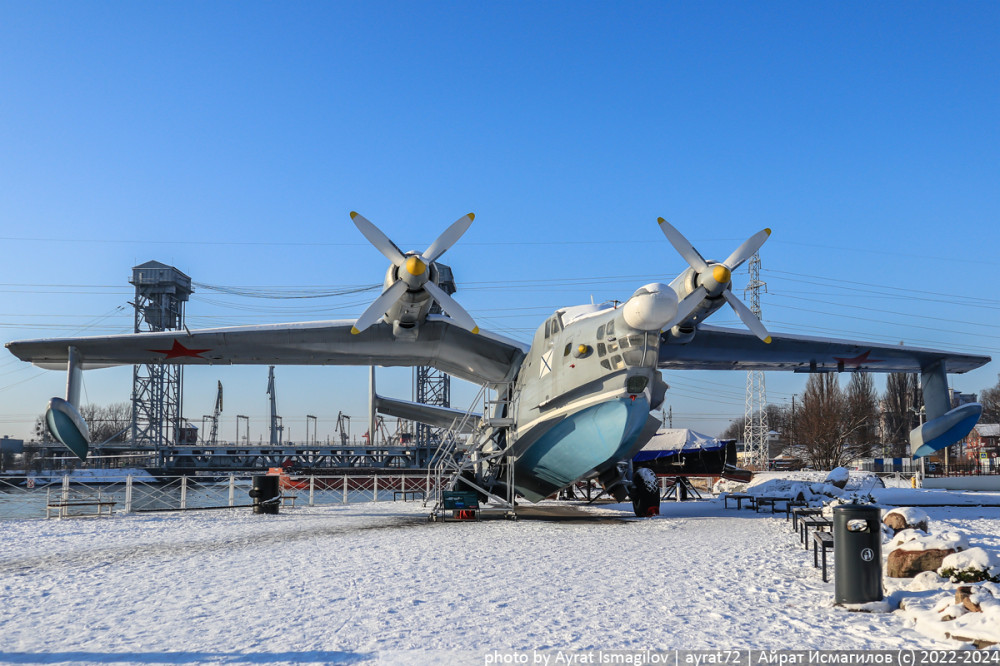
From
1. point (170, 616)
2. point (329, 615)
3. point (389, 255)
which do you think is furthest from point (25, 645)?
point (389, 255)

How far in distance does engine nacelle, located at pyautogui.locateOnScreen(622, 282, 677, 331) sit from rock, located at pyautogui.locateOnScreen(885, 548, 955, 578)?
21.4 ft

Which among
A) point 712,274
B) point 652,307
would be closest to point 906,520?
point 652,307

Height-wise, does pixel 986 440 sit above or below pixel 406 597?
below

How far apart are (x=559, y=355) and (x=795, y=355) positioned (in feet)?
30.3

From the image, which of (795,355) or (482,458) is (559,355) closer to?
(482,458)

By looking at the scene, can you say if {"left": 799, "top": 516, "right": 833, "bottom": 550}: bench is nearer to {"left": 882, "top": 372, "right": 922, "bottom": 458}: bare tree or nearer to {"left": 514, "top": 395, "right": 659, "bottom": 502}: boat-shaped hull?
{"left": 514, "top": 395, "right": 659, "bottom": 502}: boat-shaped hull

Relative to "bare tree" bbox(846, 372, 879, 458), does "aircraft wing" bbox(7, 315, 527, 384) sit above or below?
above

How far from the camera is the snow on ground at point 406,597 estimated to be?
505 centimetres

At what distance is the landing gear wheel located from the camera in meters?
16.9

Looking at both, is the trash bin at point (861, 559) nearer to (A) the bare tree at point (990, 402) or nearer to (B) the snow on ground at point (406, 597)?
(B) the snow on ground at point (406, 597)

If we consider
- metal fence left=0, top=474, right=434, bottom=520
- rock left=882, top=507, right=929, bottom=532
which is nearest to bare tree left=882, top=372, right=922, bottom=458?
metal fence left=0, top=474, right=434, bottom=520

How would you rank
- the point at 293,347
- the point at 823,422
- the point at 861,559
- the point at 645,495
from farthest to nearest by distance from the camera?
the point at 823,422
the point at 293,347
the point at 645,495
the point at 861,559

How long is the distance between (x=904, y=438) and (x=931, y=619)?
225 ft

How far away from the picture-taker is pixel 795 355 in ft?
69.7
